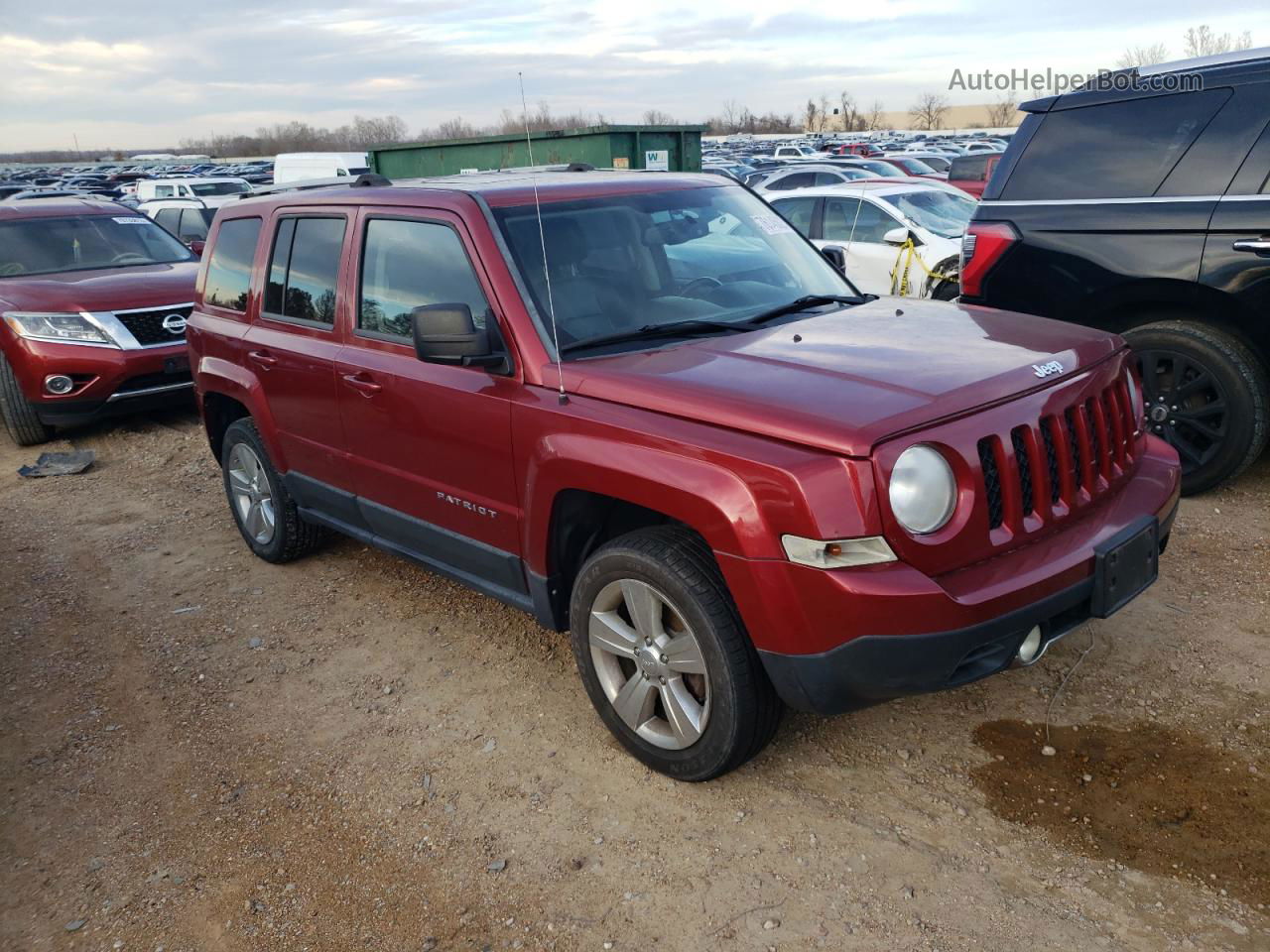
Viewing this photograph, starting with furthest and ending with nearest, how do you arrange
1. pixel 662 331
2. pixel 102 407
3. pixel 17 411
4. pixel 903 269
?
pixel 903 269, pixel 17 411, pixel 102 407, pixel 662 331

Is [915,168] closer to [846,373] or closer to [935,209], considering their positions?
[935,209]

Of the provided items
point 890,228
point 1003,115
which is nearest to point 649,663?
point 890,228

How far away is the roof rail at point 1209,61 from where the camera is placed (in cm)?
491

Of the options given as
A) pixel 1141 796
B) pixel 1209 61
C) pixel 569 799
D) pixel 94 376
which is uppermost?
pixel 1209 61

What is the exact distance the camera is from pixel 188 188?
2438 centimetres

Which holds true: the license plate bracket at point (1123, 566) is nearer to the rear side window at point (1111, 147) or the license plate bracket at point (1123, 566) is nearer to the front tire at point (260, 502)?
the rear side window at point (1111, 147)

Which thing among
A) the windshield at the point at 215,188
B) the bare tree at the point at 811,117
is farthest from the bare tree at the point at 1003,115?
the windshield at the point at 215,188

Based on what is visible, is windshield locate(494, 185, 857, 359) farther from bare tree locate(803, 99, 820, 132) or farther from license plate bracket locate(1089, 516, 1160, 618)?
bare tree locate(803, 99, 820, 132)

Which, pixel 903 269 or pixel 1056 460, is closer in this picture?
pixel 1056 460

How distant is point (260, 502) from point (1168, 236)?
493cm

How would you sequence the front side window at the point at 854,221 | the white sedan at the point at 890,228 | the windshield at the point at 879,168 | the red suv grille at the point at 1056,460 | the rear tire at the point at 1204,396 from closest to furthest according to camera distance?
the red suv grille at the point at 1056,460 → the rear tire at the point at 1204,396 → the white sedan at the point at 890,228 → the front side window at the point at 854,221 → the windshield at the point at 879,168

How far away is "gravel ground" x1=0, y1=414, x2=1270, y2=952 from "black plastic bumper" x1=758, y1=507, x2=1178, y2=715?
0.52 meters

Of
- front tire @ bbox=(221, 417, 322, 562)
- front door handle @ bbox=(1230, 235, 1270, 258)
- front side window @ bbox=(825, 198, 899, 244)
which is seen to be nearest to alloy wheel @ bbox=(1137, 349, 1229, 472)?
front door handle @ bbox=(1230, 235, 1270, 258)

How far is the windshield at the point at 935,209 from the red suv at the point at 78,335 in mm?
7019
